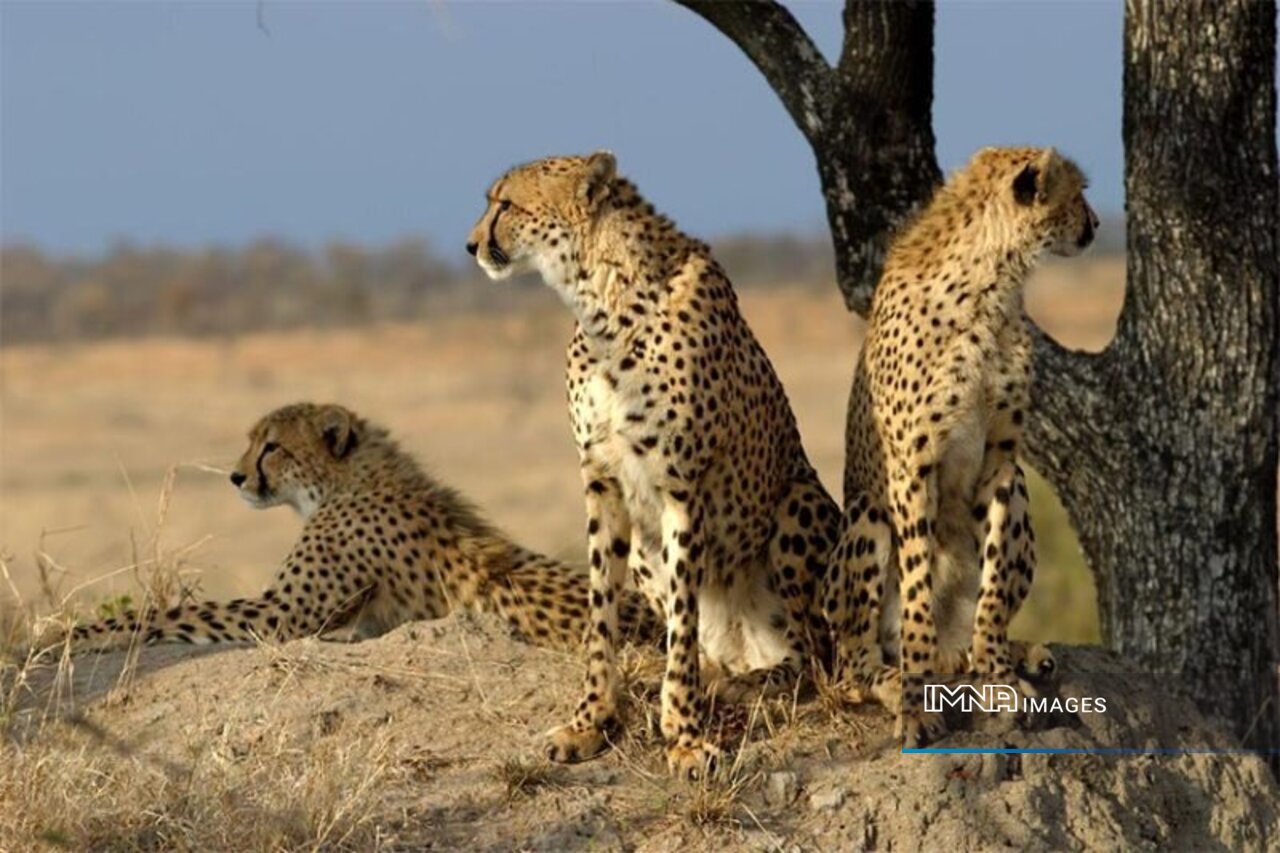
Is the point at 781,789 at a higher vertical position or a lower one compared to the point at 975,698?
lower

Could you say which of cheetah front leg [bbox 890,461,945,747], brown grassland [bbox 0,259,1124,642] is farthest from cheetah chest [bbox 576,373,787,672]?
brown grassland [bbox 0,259,1124,642]

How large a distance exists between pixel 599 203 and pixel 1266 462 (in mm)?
1891

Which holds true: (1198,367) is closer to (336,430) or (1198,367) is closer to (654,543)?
(654,543)

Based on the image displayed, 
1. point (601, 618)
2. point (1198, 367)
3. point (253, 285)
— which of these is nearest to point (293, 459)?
point (601, 618)

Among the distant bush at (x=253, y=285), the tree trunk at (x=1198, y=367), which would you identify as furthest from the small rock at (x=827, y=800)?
the distant bush at (x=253, y=285)

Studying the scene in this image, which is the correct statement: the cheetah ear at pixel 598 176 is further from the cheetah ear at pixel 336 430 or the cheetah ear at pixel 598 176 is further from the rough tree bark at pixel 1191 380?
the cheetah ear at pixel 336 430

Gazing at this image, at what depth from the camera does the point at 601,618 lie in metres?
4.90

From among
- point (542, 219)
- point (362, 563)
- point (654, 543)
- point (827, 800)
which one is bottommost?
point (827, 800)

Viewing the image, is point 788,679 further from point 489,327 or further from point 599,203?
point 489,327

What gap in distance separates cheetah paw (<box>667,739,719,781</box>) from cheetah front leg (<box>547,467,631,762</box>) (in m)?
0.17

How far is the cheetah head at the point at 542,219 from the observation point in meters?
4.85

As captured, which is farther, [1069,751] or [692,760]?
[1069,751]

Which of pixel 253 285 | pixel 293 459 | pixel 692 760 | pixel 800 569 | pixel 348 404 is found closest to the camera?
pixel 692 760

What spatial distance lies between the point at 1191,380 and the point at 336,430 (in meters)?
2.23
